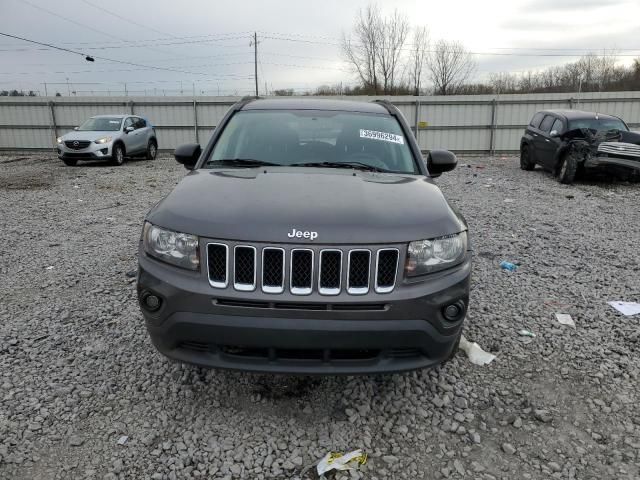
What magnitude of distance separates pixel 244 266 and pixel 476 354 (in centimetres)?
190

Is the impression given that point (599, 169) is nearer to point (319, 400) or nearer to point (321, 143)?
point (321, 143)

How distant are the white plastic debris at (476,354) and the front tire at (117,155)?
15.0 m

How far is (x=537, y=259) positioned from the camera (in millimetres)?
5586

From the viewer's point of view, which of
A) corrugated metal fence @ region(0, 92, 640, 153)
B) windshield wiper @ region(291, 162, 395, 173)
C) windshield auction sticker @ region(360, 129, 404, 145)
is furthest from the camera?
corrugated metal fence @ region(0, 92, 640, 153)

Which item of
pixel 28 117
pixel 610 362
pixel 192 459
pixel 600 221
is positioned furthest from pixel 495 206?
pixel 28 117

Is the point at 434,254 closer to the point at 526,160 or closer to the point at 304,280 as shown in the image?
the point at 304,280

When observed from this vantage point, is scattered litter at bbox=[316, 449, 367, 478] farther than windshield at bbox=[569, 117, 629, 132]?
No

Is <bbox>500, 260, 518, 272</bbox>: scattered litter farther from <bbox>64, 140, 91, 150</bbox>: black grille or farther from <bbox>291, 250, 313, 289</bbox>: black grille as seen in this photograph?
<bbox>64, 140, 91, 150</bbox>: black grille

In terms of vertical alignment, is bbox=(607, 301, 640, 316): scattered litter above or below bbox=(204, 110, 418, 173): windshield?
below

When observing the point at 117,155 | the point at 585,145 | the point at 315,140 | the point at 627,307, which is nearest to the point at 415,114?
the point at 585,145

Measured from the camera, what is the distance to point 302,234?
229 cm

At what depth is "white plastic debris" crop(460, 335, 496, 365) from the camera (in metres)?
3.31

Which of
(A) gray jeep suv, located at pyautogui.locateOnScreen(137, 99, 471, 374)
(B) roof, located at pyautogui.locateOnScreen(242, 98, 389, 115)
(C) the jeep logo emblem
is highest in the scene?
(B) roof, located at pyautogui.locateOnScreen(242, 98, 389, 115)

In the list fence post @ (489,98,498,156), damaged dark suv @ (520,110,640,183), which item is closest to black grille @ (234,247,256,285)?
damaged dark suv @ (520,110,640,183)
